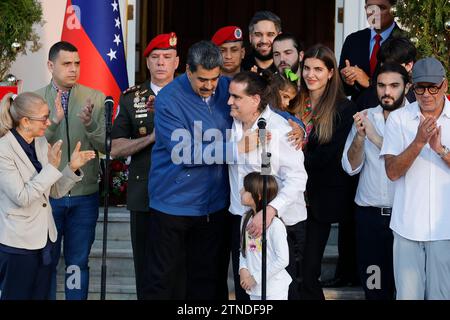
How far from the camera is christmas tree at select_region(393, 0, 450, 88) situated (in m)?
7.52

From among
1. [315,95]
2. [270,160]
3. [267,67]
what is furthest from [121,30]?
[270,160]

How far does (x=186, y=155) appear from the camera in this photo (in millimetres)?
6336

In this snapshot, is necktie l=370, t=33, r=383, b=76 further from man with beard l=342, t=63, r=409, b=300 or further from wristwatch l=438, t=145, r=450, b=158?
→ wristwatch l=438, t=145, r=450, b=158

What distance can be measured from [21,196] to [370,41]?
282 centimetres

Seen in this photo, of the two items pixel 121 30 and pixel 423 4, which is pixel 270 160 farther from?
pixel 121 30

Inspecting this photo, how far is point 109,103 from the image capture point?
20.0 feet

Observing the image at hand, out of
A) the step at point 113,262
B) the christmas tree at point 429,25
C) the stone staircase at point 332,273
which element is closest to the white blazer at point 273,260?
the stone staircase at point 332,273

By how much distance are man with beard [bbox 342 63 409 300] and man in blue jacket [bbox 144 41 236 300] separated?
2.75ft

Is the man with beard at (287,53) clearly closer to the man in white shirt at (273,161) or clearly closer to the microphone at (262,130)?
the man in white shirt at (273,161)

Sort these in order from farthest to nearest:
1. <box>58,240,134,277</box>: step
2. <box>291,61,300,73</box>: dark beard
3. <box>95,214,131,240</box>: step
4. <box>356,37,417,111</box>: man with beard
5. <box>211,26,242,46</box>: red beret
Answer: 1. <box>95,214,131,240</box>: step
2. <box>58,240,134,277</box>: step
3. <box>211,26,242,46</box>: red beret
4. <box>291,61,300,73</box>: dark beard
5. <box>356,37,417,111</box>: man with beard

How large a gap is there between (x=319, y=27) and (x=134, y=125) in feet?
18.8

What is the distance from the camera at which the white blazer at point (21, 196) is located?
6.33 m

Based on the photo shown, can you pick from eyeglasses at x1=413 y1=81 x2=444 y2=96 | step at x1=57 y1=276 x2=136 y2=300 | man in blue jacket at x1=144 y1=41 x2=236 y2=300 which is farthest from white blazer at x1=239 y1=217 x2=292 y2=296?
step at x1=57 y1=276 x2=136 y2=300

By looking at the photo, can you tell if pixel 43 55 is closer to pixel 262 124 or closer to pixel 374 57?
pixel 374 57
